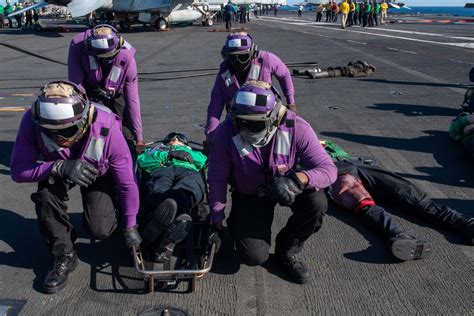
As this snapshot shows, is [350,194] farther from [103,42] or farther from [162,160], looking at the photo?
[103,42]

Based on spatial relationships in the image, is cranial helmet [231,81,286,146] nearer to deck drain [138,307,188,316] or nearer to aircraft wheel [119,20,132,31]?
deck drain [138,307,188,316]

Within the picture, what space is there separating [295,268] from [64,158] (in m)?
1.86

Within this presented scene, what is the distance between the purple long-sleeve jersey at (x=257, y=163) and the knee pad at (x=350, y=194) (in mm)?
1028

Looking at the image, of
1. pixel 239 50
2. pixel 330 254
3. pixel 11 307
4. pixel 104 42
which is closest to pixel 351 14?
pixel 239 50

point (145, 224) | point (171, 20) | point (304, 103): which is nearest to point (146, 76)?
point (304, 103)

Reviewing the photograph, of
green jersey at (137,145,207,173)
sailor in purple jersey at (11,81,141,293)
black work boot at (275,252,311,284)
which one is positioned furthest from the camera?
green jersey at (137,145,207,173)

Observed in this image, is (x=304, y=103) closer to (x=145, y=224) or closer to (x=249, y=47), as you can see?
(x=249, y=47)

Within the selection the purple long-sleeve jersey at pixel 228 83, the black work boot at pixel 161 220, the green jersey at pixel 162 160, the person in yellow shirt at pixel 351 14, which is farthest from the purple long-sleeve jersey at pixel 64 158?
the person in yellow shirt at pixel 351 14

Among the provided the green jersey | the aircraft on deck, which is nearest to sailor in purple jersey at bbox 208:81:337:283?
the green jersey

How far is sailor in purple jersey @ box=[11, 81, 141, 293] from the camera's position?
3045mm

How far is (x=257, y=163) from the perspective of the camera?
3344 millimetres

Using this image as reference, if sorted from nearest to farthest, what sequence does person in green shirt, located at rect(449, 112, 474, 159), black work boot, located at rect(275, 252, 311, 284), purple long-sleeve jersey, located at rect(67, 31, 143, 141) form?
black work boot, located at rect(275, 252, 311, 284), purple long-sleeve jersey, located at rect(67, 31, 143, 141), person in green shirt, located at rect(449, 112, 474, 159)

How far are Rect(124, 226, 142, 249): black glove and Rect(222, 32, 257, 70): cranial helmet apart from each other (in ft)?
7.55

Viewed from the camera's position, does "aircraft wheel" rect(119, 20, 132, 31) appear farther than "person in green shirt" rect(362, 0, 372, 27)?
No
